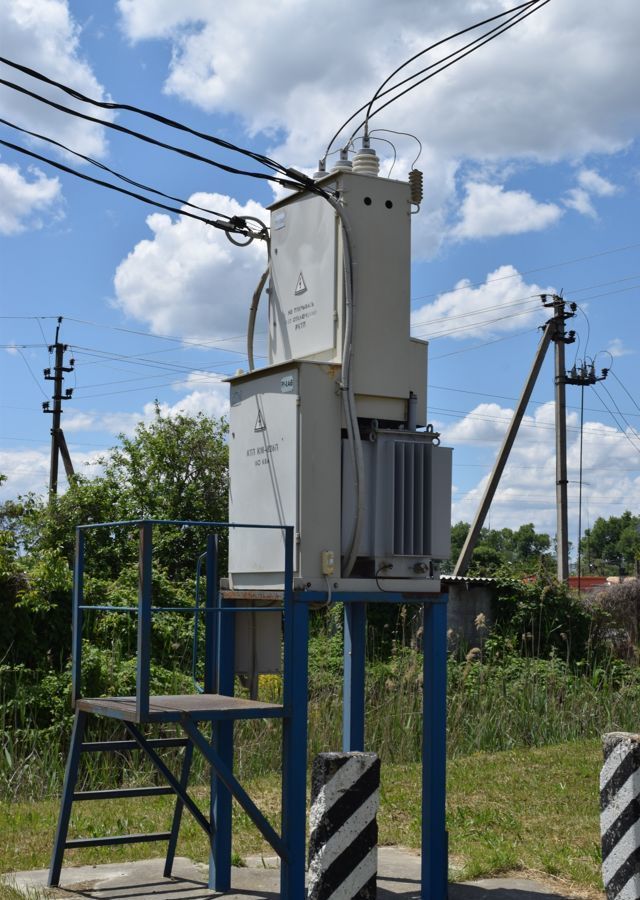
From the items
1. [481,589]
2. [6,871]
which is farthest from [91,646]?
[481,589]

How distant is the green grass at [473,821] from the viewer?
7.47 metres

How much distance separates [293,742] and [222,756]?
906mm

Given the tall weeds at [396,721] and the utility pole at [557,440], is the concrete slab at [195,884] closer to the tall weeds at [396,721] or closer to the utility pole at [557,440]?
the tall weeds at [396,721]

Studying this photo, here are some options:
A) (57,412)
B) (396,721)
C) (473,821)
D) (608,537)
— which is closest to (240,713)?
(473,821)

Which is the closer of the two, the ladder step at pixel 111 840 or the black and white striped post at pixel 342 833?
the black and white striped post at pixel 342 833

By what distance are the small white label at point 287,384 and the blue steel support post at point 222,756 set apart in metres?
1.21

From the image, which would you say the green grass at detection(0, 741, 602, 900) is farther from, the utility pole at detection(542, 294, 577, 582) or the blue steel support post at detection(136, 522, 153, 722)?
the utility pole at detection(542, 294, 577, 582)

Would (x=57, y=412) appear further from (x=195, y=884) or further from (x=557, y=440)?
(x=195, y=884)

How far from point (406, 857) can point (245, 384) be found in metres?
3.35

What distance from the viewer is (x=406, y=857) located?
777 cm

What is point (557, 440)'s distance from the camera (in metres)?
29.1

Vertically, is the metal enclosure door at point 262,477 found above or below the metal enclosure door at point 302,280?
below

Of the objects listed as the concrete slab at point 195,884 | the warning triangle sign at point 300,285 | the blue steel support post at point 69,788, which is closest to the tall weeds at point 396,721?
the concrete slab at point 195,884

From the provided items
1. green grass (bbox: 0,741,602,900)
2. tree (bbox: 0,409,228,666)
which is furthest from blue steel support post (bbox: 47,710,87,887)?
tree (bbox: 0,409,228,666)
